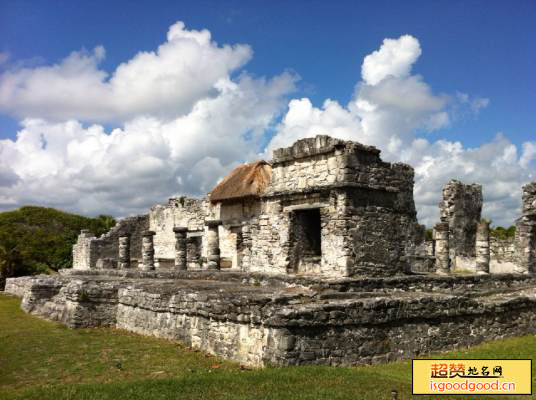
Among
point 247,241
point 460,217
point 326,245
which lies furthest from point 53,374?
point 460,217

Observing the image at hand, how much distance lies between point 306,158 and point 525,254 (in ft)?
29.2

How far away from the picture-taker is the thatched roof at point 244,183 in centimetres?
2075

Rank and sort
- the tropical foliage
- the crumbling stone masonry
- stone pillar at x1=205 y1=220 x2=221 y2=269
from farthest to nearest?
1. the tropical foliage
2. the crumbling stone masonry
3. stone pillar at x1=205 y1=220 x2=221 y2=269

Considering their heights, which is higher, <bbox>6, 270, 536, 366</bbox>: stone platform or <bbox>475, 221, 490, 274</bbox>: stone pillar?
<bbox>475, 221, 490, 274</bbox>: stone pillar

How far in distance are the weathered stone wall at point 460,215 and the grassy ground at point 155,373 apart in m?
12.7

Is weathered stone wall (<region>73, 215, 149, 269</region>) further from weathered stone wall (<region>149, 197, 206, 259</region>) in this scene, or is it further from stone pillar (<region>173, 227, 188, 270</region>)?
stone pillar (<region>173, 227, 188, 270</region>)

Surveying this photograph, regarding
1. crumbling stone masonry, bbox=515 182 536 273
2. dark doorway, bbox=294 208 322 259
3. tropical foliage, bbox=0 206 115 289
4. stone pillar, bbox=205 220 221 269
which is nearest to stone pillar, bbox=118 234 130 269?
stone pillar, bbox=205 220 221 269

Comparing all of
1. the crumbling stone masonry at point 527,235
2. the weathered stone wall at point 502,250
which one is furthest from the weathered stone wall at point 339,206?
the weathered stone wall at point 502,250

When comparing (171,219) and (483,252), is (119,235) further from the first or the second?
(483,252)

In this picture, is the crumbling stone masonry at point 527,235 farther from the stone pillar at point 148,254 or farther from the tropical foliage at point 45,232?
the tropical foliage at point 45,232

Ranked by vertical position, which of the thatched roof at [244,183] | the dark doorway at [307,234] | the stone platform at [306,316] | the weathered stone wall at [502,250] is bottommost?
the stone platform at [306,316]

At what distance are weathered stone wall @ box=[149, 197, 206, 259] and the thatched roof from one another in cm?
186

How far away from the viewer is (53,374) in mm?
6242

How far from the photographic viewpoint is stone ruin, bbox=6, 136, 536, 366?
20.7 feet
